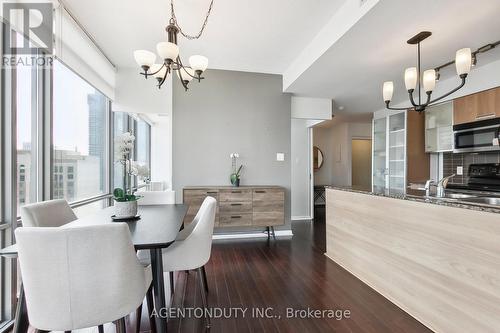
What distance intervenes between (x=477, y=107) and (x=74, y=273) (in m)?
4.33

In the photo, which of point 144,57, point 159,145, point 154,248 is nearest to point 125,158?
point 144,57

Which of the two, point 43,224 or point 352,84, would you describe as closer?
point 43,224

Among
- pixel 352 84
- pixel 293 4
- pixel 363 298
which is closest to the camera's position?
pixel 363 298

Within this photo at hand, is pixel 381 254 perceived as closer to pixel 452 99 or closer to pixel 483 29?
pixel 483 29

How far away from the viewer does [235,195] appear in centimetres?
356

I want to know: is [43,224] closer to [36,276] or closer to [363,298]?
[36,276]

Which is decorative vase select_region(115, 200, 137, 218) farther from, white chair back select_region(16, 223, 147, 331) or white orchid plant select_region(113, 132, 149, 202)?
white chair back select_region(16, 223, 147, 331)

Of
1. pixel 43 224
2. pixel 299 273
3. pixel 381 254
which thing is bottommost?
pixel 299 273

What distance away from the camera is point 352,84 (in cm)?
362

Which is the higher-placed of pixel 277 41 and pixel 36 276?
pixel 277 41

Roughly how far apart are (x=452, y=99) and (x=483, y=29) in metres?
1.50

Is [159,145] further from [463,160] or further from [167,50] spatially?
[463,160]

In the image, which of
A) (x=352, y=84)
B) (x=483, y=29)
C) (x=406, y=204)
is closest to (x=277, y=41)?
(x=352, y=84)

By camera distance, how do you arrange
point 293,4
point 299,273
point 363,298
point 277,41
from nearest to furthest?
point 363,298
point 293,4
point 299,273
point 277,41
